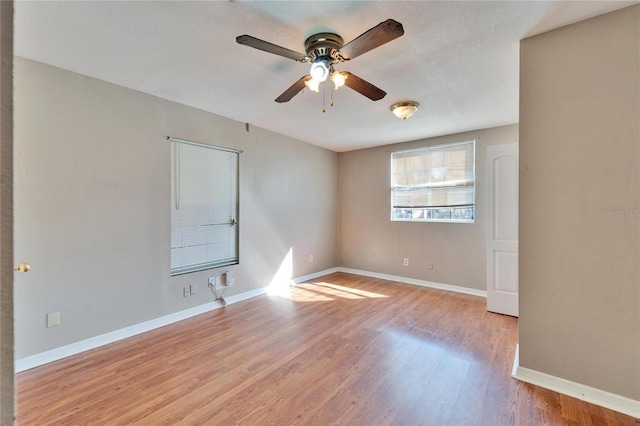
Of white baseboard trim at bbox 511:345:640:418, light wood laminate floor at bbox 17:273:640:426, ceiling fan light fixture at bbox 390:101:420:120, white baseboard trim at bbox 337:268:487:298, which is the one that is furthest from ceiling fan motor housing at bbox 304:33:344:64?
white baseboard trim at bbox 337:268:487:298

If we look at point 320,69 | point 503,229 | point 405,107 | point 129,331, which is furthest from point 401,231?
point 129,331

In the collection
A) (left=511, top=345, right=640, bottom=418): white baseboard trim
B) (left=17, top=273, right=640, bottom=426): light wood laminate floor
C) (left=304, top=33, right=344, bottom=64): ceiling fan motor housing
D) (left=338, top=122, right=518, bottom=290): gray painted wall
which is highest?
(left=304, top=33, right=344, bottom=64): ceiling fan motor housing

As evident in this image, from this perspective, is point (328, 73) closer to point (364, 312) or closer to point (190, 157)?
point (190, 157)

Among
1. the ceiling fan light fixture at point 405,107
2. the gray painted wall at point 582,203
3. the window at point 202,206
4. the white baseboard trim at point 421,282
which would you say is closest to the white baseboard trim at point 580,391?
the gray painted wall at point 582,203

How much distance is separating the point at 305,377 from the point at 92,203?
8.14ft

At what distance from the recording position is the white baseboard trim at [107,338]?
7.65 feet

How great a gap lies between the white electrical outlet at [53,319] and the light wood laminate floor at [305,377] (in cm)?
32

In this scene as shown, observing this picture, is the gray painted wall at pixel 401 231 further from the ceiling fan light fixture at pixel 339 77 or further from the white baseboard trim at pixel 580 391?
the ceiling fan light fixture at pixel 339 77

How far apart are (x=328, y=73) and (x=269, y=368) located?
231cm

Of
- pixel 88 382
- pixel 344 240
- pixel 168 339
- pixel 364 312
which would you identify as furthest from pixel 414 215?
pixel 88 382

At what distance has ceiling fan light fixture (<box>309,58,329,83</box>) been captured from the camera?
1951mm

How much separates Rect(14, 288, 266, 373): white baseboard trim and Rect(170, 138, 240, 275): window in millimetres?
487

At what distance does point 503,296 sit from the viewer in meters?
3.43

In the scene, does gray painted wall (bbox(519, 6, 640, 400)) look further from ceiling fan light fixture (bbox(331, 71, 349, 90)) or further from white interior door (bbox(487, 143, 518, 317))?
white interior door (bbox(487, 143, 518, 317))
